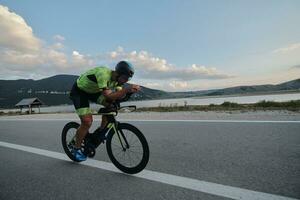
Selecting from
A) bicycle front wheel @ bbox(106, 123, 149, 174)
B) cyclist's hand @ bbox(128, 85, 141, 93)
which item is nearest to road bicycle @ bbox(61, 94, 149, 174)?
bicycle front wheel @ bbox(106, 123, 149, 174)

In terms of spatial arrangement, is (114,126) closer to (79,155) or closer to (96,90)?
(96,90)

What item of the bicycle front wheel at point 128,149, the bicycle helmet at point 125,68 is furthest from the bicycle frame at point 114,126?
the bicycle helmet at point 125,68

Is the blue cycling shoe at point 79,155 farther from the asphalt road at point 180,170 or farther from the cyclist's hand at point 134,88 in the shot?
the cyclist's hand at point 134,88

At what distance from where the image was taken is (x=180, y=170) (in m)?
3.73

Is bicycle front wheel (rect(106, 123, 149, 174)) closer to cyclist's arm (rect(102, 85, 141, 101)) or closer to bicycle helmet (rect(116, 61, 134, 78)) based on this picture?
Answer: cyclist's arm (rect(102, 85, 141, 101))

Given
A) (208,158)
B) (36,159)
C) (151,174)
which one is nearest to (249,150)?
(208,158)

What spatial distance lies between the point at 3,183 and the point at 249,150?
12.5ft

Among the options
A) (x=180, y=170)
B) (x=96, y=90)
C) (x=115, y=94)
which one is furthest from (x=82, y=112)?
(x=180, y=170)

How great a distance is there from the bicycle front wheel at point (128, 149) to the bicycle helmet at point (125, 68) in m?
0.72

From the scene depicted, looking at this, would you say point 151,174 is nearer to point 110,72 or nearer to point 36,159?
point 110,72

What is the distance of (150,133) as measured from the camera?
6.94 meters

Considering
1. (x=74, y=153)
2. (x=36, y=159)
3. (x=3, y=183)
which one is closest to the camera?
(x=3, y=183)

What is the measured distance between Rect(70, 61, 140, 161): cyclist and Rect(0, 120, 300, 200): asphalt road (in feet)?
2.04

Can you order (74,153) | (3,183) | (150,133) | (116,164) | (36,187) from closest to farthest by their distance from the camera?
(36,187)
(3,183)
(116,164)
(74,153)
(150,133)
